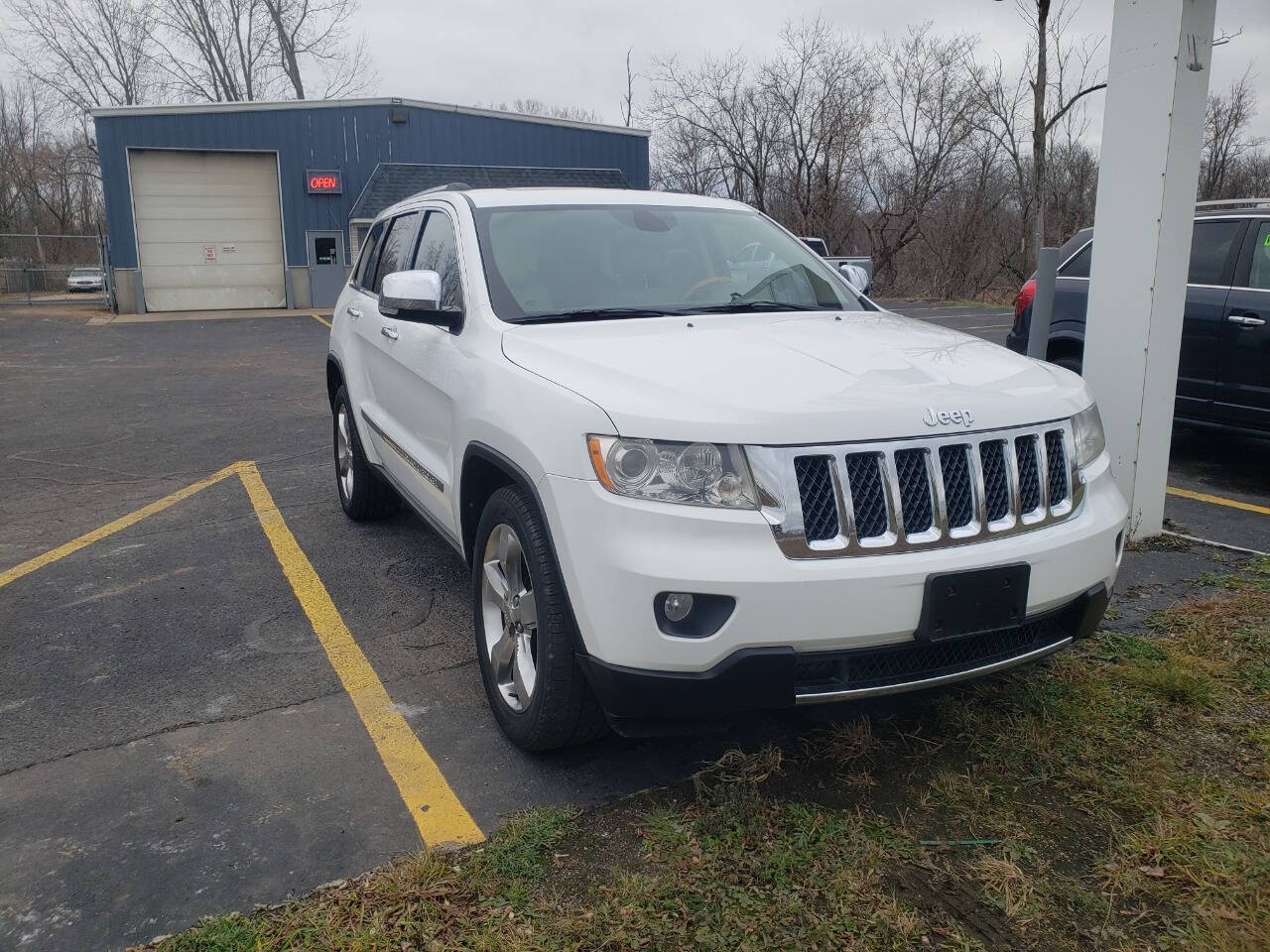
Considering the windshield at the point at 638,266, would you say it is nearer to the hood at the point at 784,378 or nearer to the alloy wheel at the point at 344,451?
the hood at the point at 784,378

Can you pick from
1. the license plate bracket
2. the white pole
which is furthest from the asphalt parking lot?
the license plate bracket

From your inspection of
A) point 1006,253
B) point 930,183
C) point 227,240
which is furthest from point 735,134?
point 227,240

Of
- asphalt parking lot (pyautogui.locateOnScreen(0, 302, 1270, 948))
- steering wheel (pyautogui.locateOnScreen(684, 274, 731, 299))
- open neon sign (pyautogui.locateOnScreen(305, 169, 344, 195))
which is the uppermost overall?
open neon sign (pyautogui.locateOnScreen(305, 169, 344, 195))

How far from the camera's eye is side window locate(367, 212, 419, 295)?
16.9ft

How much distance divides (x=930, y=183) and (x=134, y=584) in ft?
105

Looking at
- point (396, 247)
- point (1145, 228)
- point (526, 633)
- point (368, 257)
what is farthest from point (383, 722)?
point (1145, 228)

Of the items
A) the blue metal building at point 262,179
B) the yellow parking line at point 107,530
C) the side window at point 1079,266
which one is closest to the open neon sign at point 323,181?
the blue metal building at point 262,179

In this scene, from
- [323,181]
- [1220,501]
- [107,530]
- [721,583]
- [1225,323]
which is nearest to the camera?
[721,583]

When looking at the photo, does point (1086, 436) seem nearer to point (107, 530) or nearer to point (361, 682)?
point (361, 682)

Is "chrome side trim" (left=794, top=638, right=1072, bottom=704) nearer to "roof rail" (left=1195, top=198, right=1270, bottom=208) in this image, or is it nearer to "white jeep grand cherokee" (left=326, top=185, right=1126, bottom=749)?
"white jeep grand cherokee" (left=326, top=185, right=1126, bottom=749)

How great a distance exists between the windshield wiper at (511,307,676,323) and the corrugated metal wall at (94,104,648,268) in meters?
28.2

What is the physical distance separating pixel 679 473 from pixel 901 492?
62 centimetres

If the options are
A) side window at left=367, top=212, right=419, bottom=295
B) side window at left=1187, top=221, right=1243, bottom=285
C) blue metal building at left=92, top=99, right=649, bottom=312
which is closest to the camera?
side window at left=367, top=212, right=419, bottom=295

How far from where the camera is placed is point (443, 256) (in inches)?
174
